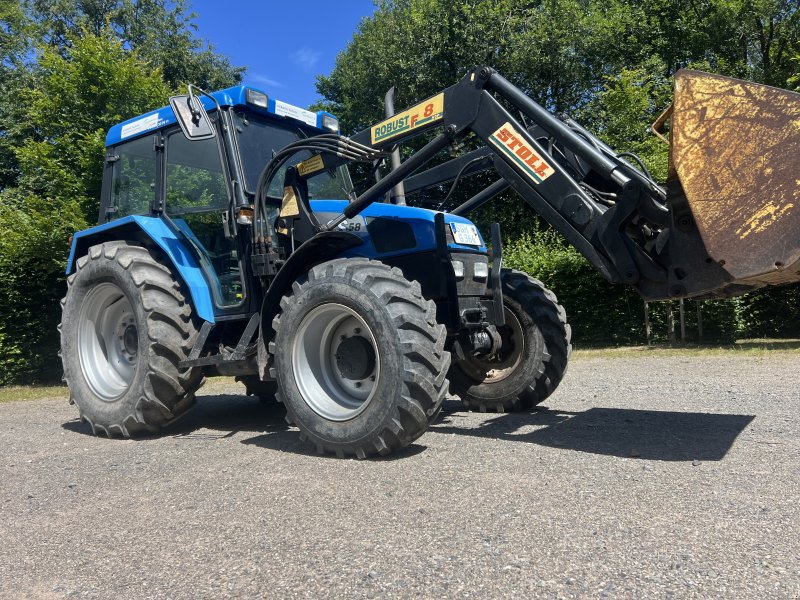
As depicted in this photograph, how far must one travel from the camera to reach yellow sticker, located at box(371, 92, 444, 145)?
4398 mm

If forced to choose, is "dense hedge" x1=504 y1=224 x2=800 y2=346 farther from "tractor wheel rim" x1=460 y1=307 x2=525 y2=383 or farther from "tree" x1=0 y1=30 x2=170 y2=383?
"tree" x1=0 y1=30 x2=170 y2=383

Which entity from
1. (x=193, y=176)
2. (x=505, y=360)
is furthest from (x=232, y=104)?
(x=505, y=360)

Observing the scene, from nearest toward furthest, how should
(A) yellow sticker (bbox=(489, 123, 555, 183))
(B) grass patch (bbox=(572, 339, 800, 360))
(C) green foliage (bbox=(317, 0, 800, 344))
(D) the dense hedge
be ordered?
(A) yellow sticker (bbox=(489, 123, 555, 183)), (B) grass patch (bbox=(572, 339, 800, 360)), (D) the dense hedge, (C) green foliage (bbox=(317, 0, 800, 344))

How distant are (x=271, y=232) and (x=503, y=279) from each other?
6.89 ft

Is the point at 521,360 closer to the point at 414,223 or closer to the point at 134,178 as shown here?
the point at 414,223

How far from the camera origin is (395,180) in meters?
4.44

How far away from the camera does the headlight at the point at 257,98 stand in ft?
16.4

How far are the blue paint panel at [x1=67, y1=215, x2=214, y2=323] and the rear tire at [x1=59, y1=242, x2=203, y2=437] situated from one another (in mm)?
144

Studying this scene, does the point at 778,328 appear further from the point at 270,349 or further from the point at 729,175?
the point at 270,349

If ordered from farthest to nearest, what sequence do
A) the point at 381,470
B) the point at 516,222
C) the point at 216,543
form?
the point at 516,222, the point at 381,470, the point at 216,543

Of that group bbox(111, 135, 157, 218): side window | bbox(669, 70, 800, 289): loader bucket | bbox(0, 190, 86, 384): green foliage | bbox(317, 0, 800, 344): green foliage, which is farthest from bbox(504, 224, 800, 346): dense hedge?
bbox(669, 70, 800, 289): loader bucket

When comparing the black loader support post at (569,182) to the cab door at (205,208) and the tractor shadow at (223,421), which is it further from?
the tractor shadow at (223,421)

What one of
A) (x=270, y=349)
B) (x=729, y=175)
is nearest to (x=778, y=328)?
(x=729, y=175)

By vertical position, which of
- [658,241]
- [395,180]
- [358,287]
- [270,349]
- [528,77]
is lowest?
[270,349]
